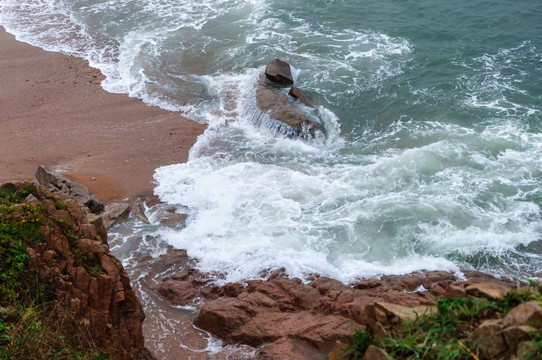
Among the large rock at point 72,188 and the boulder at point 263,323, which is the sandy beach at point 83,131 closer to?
the large rock at point 72,188

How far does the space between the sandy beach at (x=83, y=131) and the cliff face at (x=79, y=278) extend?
6.70m

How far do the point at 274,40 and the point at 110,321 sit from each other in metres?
18.8

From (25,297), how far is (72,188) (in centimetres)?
707

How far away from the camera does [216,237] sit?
42.4 feet

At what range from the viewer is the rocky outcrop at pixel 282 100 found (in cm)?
1761

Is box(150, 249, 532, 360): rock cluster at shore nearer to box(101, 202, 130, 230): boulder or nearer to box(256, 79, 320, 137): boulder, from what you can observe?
box(101, 202, 130, 230): boulder

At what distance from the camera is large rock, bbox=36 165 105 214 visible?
13.5 metres

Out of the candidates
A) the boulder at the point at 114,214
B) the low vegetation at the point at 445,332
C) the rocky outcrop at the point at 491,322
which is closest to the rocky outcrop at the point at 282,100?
the boulder at the point at 114,214

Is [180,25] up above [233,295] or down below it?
above

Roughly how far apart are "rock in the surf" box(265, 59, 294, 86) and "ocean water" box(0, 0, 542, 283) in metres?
0.78

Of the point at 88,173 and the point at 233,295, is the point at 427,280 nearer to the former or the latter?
the point at 233,295

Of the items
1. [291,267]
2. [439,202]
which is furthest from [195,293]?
[439,202]

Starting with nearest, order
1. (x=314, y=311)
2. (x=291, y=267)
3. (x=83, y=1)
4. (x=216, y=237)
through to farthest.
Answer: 1. (x=314, y=311)
2. (x=291, y=267)
3. (x=216, y=237)
4. (x=83, y=1)

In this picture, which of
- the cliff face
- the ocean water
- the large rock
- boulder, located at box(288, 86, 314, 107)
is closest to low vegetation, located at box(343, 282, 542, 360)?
the cliff face
